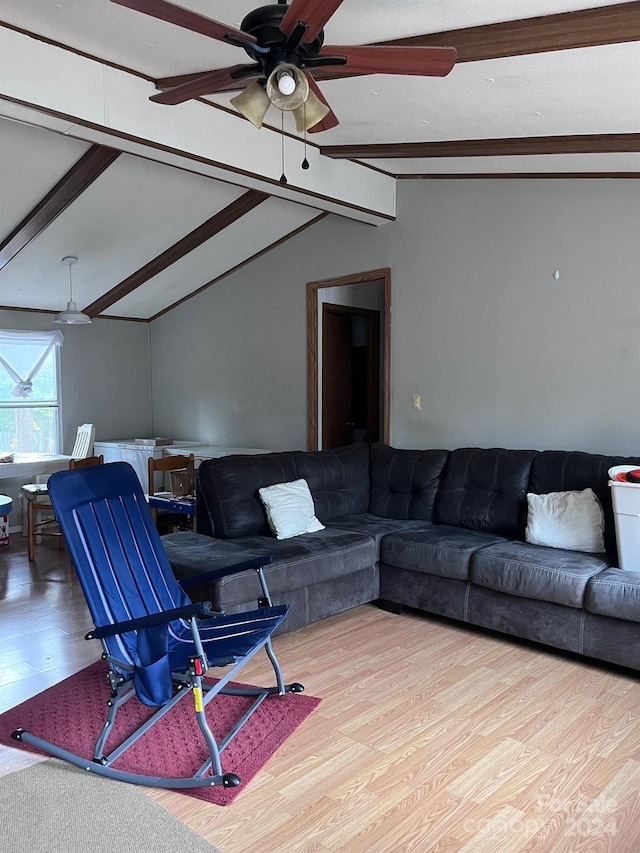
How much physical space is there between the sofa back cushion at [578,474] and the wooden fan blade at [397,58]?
2.41 m

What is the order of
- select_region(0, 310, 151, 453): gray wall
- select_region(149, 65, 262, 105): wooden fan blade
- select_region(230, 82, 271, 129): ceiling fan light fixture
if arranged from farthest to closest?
select_region(0, 310, 151, 453): gray wall < select_region(230, 82, 271, 129): ceiling fan light fixture < select_region(149, 65, 262, 105): wooden fan blade

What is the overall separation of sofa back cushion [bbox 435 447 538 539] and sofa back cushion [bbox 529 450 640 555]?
3.2 inches

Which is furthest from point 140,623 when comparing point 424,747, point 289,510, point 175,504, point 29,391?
point 29,391

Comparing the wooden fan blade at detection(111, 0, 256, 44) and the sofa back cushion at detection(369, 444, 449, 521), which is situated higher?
the wooden fan blade at detection(111, 0, 256, 44)

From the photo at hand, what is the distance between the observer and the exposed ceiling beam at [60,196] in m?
4.13

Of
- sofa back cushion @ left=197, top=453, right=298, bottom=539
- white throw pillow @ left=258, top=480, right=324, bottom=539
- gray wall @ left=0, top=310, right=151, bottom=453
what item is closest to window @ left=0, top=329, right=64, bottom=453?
gray wall @ left=0, top=310, right=151, bottom=453

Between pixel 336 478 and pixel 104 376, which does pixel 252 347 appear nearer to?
pixel 104 376

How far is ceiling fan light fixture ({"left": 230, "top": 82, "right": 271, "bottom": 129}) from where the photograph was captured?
2418 millimetres

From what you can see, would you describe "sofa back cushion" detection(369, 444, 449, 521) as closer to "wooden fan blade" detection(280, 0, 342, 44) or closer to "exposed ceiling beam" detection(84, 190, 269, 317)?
"exposed ceiling beam" detection(84, 190, 269, 317)

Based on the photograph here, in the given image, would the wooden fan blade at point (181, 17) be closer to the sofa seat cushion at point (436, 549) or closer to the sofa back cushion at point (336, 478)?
the sofa seat cushion at point (436, 549)

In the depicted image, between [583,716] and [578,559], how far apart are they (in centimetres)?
87

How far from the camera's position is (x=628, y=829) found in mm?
2109

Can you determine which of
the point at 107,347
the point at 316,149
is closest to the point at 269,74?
the point at 316,149

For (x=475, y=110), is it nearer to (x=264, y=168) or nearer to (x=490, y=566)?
(x=264, y=168)
